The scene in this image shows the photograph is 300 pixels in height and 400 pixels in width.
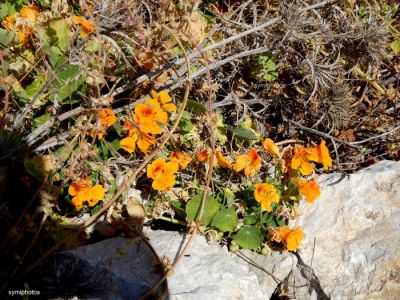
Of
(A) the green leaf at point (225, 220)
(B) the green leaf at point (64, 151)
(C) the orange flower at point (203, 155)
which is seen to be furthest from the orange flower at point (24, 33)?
(A) the green leaf at point (225, 220)

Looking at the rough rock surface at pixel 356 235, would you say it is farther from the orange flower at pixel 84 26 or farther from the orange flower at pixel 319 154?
the orange flower at pixel 84 26

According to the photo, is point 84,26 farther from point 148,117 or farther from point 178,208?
point 178,208

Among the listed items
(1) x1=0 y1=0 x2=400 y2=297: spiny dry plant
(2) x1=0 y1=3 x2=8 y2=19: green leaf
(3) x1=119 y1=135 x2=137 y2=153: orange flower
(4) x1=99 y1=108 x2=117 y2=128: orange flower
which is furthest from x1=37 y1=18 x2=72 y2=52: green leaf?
(3) x1=119 y1=135 x2=137 y2=153: orange flower

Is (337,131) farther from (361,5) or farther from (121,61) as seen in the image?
(121,61)

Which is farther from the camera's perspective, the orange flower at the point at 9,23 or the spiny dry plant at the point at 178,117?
the orange flower at the point at 9,23

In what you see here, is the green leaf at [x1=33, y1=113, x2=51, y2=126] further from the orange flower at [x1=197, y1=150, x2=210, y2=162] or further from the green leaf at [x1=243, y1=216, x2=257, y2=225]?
the green leaf at [x1=243, y1=216, x2=257, y2=225]

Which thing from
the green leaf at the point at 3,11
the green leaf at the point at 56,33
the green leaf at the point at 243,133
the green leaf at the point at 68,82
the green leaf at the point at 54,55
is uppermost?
the green leaf at the point at 3,11

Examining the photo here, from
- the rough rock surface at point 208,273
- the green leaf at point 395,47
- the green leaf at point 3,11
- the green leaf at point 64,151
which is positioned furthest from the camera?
the green leaf at point 395,47

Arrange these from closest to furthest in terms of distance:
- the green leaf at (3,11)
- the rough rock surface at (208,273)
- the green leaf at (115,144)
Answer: the rough rock surface at (208,273), the green leaf at (115,144), the green leaf at (3,11)

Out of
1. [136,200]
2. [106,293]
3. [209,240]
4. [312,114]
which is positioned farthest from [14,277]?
[312,114]
